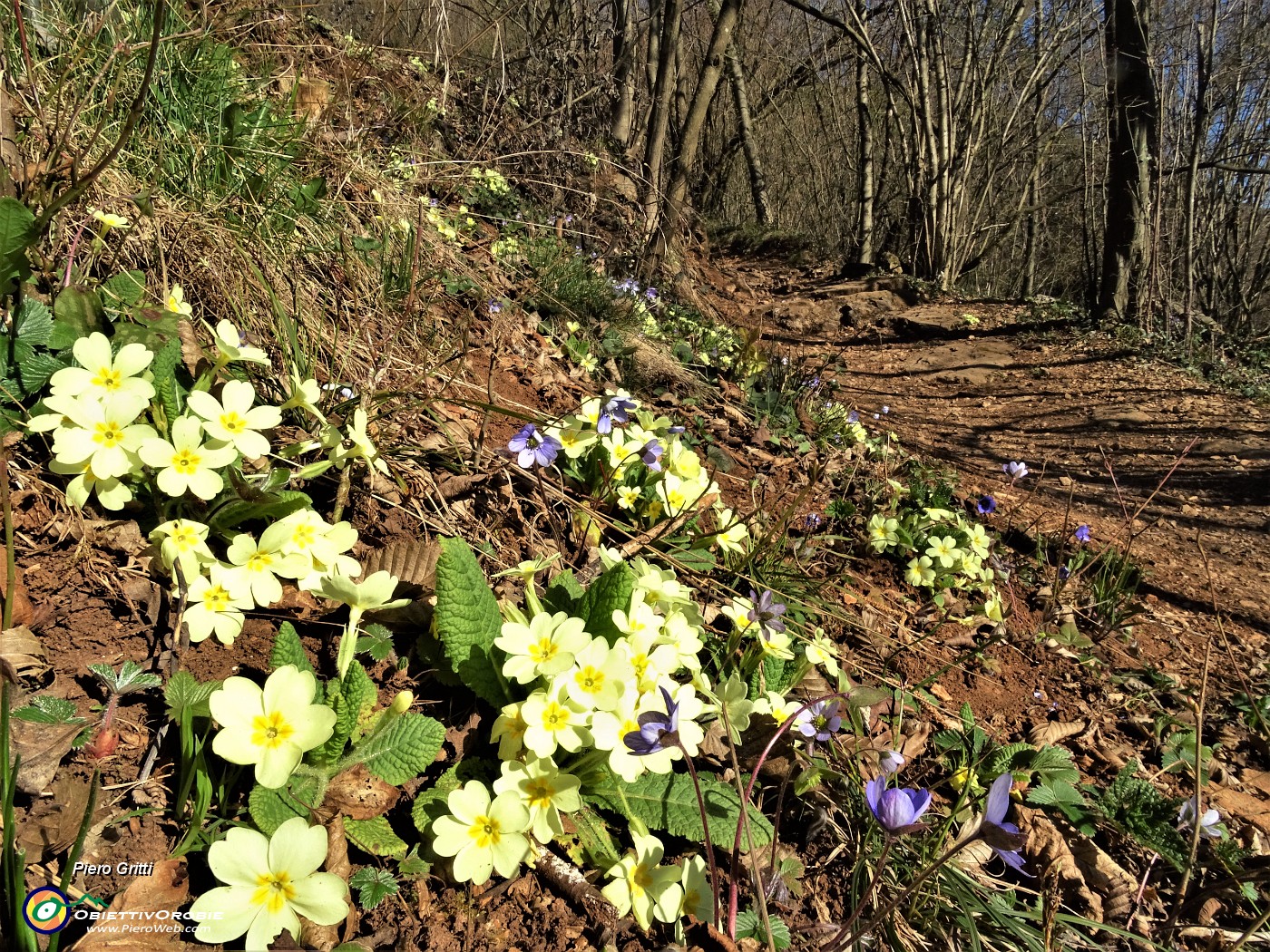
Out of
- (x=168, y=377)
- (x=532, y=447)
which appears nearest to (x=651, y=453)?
(x=532, y=447)

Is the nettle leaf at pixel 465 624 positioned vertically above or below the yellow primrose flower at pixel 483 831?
above

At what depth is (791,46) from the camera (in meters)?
15.0

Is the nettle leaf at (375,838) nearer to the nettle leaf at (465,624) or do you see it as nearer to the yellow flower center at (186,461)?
the nettle leaf at (465,624)

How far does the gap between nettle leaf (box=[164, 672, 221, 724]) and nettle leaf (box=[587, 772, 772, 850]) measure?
0.67 metres

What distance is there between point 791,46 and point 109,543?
16.9 metres

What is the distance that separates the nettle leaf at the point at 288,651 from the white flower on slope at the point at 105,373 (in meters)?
0.47

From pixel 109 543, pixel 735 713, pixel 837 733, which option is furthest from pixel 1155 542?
pixel 109 543

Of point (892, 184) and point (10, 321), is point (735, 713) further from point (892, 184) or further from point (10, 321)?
point (892, 184)

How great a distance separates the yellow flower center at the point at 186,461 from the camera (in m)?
1.29

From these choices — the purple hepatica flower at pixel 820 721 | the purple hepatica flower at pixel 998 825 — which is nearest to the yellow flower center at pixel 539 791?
the purple hepatica flower at pixel 820 721

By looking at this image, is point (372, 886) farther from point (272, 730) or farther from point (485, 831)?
point (272, 730)

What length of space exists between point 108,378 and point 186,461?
0.20 meters

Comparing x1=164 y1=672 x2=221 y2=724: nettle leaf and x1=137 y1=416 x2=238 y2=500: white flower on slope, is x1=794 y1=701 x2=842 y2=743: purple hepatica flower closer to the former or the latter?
x1=164 y1=672 x2=221 y2=724: nettle leaf

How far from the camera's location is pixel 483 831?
1121mm
